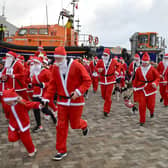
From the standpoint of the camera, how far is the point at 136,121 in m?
6.37

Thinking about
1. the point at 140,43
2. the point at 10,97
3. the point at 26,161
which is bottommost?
the point at 26,161

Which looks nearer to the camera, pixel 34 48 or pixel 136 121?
pixel 136 121

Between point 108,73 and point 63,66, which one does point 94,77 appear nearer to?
point 108,73

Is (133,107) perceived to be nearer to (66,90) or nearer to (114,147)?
(114,147)

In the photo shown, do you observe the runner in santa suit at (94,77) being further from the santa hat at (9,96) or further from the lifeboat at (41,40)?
the santa hat at (9,96)

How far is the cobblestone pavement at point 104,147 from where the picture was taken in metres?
3.82

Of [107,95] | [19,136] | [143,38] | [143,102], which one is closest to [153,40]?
[143,38]

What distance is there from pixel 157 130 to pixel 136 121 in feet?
2.76

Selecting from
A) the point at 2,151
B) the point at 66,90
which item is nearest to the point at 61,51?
the point at 66,90

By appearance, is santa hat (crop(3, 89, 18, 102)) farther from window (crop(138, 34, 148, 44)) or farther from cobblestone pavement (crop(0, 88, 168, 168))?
window (crop(138, 34, 148, 44))

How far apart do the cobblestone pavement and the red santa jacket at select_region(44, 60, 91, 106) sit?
0.98m

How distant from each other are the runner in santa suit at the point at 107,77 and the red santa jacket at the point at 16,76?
7.49 ft

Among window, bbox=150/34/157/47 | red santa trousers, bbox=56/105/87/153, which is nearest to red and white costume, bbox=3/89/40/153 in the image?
red santa trousers, bbox=56/105/87/153

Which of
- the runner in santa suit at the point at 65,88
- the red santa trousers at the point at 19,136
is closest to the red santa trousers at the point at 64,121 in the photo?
the runner in santa suit at the point at 65,88
